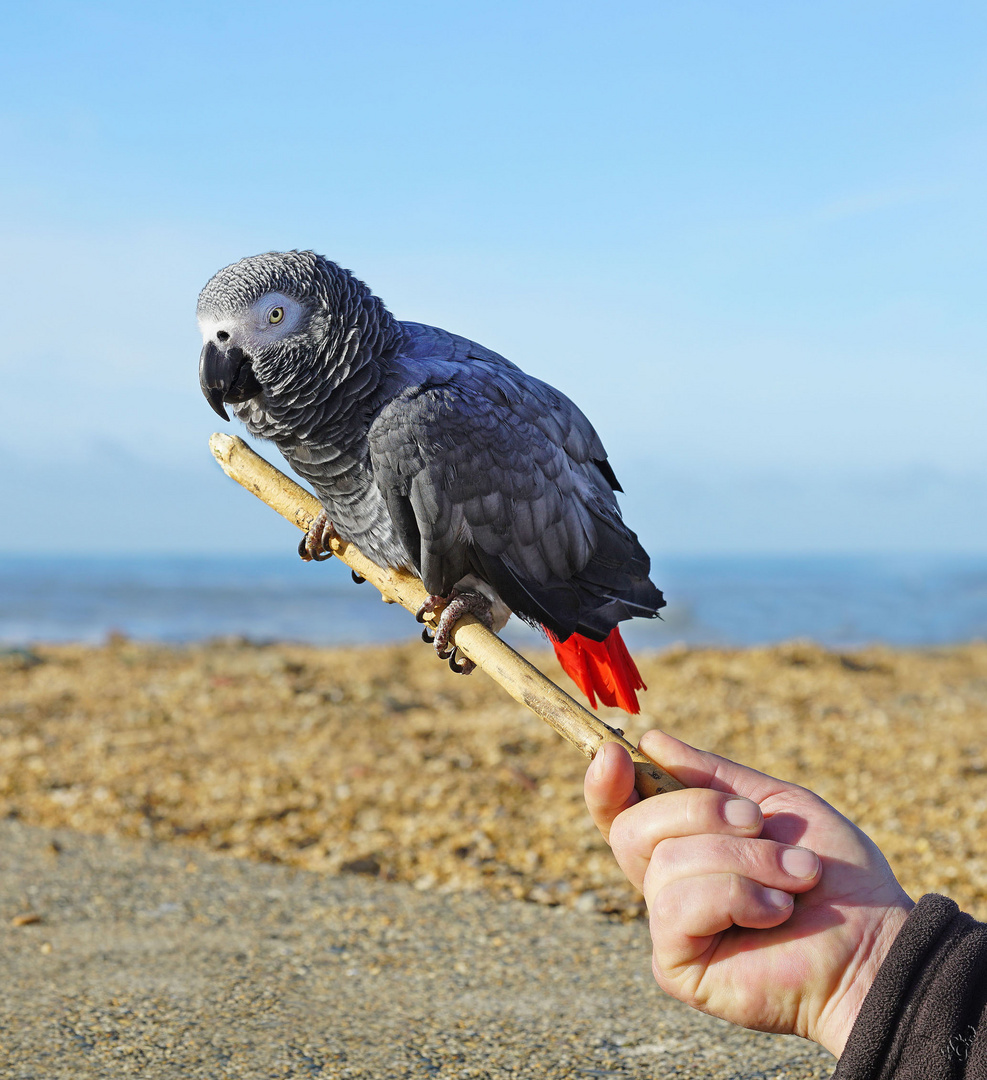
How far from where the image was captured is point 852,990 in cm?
145

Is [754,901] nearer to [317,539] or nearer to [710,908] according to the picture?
[710,908]

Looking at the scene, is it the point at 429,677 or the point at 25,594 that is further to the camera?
the point at 25,594

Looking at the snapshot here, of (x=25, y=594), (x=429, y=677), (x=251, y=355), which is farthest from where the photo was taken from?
(x=25, y=594)

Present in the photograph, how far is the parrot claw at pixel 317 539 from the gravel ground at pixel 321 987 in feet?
3.83

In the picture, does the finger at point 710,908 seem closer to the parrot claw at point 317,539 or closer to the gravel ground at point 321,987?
the gravel ground at point 321,987

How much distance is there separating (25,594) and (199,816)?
29.2 m

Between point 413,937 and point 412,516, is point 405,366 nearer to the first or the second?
point 412,516

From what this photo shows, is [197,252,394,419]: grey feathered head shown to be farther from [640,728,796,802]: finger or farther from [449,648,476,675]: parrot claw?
[640,728,796,802]: finger

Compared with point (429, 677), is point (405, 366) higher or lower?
higher

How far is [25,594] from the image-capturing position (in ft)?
97.5

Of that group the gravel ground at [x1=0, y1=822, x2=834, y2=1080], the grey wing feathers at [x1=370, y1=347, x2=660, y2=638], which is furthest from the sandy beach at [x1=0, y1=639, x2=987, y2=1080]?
the grey wing feathers at [x1=370, y1=347, x2=660, y2=638]

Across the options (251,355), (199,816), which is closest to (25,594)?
(199,816)

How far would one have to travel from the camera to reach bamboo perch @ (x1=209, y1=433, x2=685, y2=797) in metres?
1.57

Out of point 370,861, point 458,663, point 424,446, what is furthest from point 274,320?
point 370,861
